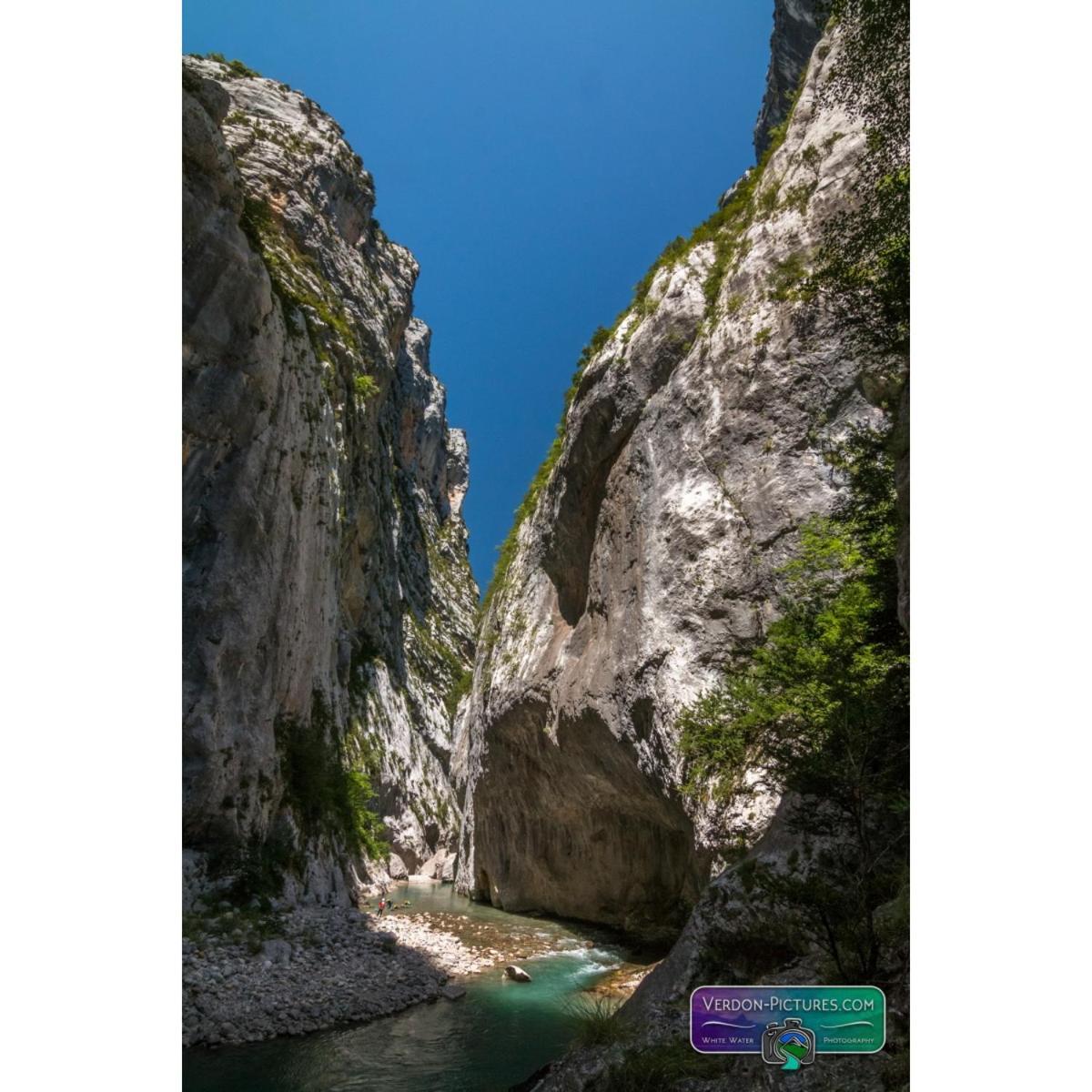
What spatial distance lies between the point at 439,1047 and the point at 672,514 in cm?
861

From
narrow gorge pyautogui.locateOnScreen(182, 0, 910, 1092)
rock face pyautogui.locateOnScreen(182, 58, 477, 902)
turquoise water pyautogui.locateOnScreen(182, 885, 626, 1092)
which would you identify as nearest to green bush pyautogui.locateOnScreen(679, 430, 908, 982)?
narrow gorge pyautogui.locateOnScreen(182, 0, 910, 1092)

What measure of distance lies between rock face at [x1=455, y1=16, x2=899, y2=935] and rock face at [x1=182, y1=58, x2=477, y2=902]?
19.5 ft

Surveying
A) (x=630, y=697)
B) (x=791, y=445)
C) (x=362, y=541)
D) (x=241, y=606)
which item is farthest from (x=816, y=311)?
(x=362, y=541)

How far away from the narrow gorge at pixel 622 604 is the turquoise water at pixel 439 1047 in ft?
1.37

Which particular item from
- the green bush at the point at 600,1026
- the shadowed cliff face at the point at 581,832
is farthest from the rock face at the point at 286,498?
the green bush at the point at 600,1026

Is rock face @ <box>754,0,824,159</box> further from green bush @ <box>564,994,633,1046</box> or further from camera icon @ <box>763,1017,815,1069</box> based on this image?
camera icon @ <box>763,1017,815,1069</box>

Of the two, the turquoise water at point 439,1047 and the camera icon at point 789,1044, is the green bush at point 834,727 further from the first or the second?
the turquoise water at point 439,1047

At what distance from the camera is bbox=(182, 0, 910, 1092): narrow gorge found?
710 centimetres

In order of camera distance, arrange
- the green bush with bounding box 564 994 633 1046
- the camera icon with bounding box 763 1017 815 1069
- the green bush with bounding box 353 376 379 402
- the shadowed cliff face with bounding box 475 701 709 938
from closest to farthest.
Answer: the camera icon with bounding box 763 1017 815 1069 < the green bush with bounding box 564 994 633 1046 < the shadowed cliff face with bounding box 475 701 709 938 < the green bush with bounding box 353 376 379 402

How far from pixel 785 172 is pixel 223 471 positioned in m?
13.0

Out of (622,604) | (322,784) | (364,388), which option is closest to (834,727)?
(622,604)

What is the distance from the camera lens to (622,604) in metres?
14.7

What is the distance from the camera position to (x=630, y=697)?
1369 centimetres

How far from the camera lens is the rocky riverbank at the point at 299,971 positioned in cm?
939
